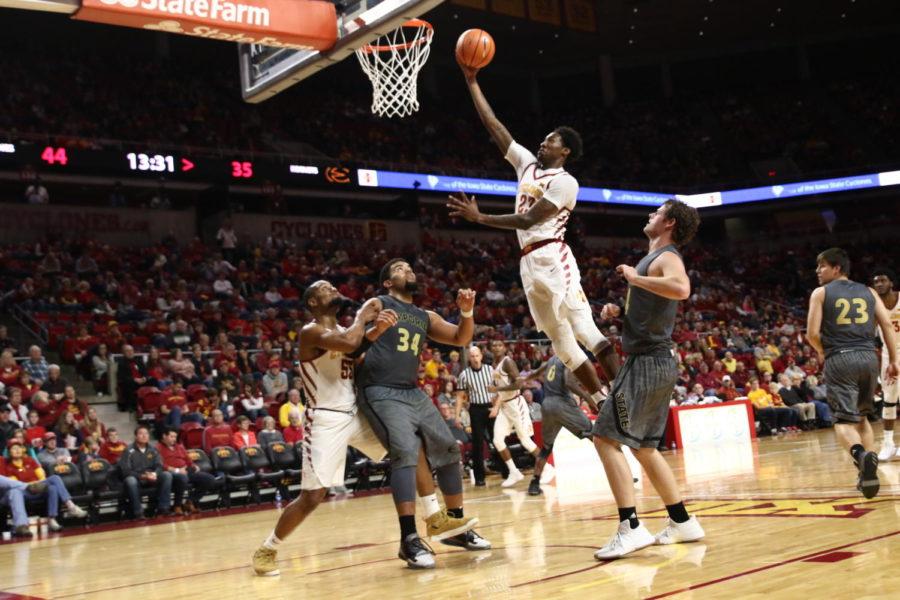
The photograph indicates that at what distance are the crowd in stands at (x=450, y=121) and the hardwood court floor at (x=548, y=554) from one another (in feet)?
48.6

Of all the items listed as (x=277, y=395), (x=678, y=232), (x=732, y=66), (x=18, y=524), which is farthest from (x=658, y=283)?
(x=732, y=66)

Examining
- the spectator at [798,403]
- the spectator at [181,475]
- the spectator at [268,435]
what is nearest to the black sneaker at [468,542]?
the spectator at [181,475]

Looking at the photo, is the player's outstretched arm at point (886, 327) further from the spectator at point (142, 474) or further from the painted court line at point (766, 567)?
the spectator at point (142, 474)

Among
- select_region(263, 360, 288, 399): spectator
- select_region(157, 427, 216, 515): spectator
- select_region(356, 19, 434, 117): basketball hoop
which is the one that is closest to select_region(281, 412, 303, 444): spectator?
select_region(263, 360, 288, 399): spectator

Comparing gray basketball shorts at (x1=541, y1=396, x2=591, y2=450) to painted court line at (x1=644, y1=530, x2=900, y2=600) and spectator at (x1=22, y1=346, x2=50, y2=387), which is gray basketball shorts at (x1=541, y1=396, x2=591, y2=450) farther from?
spectator at (x1=22, y1=346, x2=50, y2=387)

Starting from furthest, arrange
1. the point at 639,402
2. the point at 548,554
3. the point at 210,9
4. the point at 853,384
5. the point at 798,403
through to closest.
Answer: the point at 798,403 → the point at 210,9 → the point at 853,384 → the point at 548,554 → the point at 639,402

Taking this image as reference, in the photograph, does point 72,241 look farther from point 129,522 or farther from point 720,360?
point 720,360

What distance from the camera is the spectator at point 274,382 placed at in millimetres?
15102

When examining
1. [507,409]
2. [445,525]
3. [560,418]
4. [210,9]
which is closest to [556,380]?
[560,418]

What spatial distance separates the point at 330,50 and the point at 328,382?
3994mm

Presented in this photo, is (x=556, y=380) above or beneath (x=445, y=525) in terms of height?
above

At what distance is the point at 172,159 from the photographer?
21.6 meters

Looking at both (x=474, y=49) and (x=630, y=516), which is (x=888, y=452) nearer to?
(x=630, y=516)

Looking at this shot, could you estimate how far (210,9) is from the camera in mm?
8031
